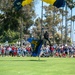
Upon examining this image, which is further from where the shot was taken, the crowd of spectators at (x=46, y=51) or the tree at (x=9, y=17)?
the tree at (x=9, y=17)

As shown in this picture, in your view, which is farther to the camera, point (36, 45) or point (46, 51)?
point (46, 51)

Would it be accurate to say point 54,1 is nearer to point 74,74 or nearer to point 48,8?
point 74,74

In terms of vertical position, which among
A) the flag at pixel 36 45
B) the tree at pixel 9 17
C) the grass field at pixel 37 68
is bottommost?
the grass field at pixel 37 68

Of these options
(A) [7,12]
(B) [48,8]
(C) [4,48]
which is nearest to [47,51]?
(C) [4,48]

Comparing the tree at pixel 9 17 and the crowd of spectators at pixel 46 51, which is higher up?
the tree at pixel 9 17

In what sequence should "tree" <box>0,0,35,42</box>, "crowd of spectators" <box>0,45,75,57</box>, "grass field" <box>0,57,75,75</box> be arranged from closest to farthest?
"grass field" <box>0,57,75,75</box> < "crowd of spectators" <box>0,45,75,57</box> < "tree" <box>0,0,35,42</box>

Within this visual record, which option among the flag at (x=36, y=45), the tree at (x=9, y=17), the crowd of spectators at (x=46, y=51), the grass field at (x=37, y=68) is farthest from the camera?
the tree at (x=9, y=17)

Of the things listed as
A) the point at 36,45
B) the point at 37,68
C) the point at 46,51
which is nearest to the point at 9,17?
the point at 46,51

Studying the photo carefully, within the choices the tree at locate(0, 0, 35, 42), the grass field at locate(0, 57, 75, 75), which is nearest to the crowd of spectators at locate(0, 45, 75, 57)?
the tree at locate(0, 0, 35, 42)

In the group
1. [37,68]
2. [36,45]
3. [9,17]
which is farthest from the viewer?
[9,17]

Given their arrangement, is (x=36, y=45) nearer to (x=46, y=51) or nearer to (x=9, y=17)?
(x=46, y=51)

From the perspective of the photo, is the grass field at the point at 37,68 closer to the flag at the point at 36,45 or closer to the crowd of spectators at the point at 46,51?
the flag at the point at 36,45

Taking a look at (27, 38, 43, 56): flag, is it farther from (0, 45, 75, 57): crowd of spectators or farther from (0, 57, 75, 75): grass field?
(0, 45, 75, 57): crowd of spectators

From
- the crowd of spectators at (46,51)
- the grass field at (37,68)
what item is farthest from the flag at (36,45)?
the crowd of spectators at (46,51)
